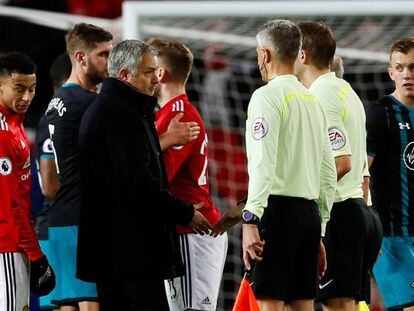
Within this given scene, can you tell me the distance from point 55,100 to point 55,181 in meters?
0.50

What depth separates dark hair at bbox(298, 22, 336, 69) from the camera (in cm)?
650

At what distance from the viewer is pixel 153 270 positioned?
5.59m

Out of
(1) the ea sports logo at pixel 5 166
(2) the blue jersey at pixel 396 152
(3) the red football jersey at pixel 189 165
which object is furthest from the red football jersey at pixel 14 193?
(2) the blue jersey at pixel 396 152

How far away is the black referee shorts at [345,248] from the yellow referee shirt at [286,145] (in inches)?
17.2

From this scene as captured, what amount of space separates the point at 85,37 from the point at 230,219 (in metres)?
1.56

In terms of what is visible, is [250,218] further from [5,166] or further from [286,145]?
[5,166]

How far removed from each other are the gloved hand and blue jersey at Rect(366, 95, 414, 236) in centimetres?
216

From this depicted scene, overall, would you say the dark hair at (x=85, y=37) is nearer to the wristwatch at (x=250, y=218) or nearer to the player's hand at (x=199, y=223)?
the player's hand at (x=199, y=223)

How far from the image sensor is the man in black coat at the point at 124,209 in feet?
18.3

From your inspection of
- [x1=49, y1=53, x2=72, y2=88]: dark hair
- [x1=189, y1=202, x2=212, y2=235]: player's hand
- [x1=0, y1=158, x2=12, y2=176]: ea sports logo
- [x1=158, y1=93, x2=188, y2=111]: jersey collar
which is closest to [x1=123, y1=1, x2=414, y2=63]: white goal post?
[x1=49, y1=53, x2=72, y2=88]: dark hair

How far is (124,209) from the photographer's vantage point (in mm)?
5594

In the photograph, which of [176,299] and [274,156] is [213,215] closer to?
[176,299]

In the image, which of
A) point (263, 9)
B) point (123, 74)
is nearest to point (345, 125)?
point (123, 74)

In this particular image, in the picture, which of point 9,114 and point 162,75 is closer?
point 9,114
